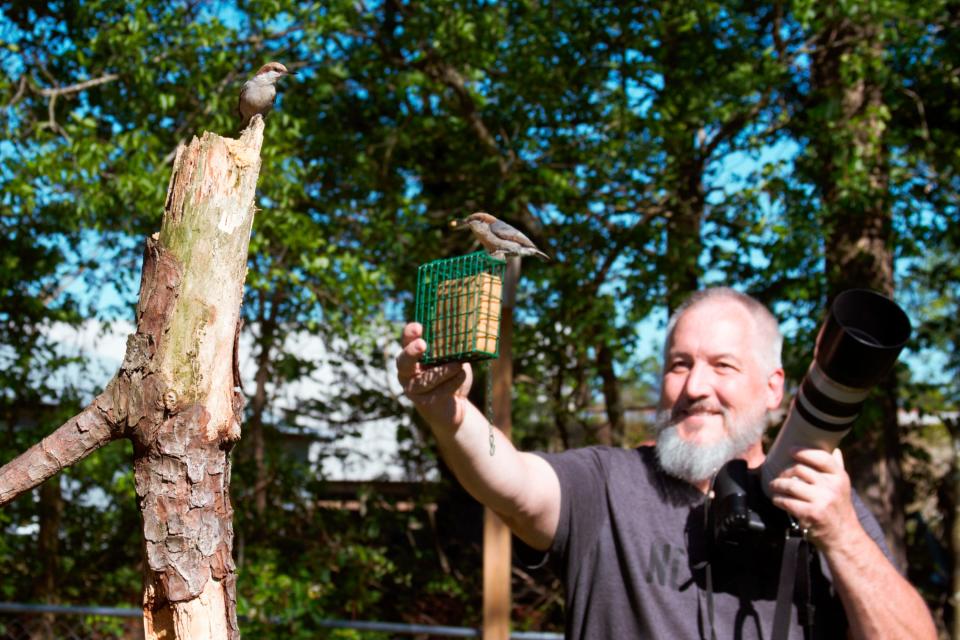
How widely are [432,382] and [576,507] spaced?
0.66m

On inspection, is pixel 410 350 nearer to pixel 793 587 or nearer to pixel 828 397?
pixel 828 397

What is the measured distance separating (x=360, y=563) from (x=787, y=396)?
11.7 feet

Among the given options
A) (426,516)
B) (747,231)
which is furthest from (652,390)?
(747,231)

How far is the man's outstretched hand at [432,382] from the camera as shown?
1.81 m

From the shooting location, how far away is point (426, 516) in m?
7.79

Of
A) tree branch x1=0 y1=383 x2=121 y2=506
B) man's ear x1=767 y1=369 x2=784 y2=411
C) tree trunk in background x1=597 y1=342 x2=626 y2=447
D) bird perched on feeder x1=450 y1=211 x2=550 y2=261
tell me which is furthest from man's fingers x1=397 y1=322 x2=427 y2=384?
tree trunk in background x1=597 y1=342 x2=626 y2=447

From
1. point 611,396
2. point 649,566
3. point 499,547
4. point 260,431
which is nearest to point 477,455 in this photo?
point 649,566

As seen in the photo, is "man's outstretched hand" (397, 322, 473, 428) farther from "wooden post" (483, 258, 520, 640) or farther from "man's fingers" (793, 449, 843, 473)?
"wooden post" (483, 258, 520, 640)

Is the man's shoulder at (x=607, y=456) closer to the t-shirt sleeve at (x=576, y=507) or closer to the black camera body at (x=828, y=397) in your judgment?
the t-shirt sleeve at (x=576, y=507)

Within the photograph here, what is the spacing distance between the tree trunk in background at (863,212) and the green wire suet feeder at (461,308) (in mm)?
4368

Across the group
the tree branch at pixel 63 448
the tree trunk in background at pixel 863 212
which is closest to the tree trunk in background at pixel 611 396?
the tree trunk in background at pixel 863 212

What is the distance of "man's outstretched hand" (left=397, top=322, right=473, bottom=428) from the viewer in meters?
1.81

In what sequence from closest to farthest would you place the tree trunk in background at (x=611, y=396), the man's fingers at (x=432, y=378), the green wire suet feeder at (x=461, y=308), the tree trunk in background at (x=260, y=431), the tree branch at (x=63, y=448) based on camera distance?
the tree branch at (x=63, y=448)
the green wire suet feeder at (x=461, y=308)
the man's fingers at (x=432, y=378)
the tree trunk in background at (x=611, y=396)
the tree trunk in background at (x=260, y=431)

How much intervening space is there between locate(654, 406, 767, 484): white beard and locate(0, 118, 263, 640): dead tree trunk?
1205 mm
